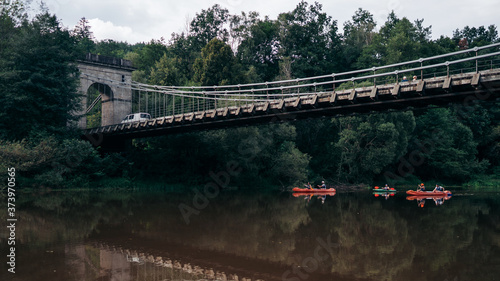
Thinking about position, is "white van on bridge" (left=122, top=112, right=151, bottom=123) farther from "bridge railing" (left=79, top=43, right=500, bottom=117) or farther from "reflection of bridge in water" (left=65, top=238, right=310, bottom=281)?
"reflection of bridge in water" (left=65, top=238, right=310, bottom=281)

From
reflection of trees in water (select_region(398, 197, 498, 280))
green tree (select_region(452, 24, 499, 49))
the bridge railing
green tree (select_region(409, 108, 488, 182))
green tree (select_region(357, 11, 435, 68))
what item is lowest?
reflection of trees in water (select_region(398, 197, 498, 280))

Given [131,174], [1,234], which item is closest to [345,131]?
[131,174]

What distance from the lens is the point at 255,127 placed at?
32.8 m

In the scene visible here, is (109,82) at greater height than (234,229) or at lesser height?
greater

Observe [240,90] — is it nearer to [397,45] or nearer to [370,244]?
[370,244]

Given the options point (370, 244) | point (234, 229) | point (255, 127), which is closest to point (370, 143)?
point (255, 127)

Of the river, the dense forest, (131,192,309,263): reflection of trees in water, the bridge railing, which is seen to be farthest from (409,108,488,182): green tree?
(131,192,309,263): reflection of trees in water

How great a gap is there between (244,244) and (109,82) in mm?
28534

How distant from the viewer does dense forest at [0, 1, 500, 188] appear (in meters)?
27.3

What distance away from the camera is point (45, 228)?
485 inches

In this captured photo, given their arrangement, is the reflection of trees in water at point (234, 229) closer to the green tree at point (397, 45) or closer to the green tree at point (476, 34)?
the green tree at point (397, 45)

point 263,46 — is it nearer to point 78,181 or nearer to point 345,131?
point 345,131

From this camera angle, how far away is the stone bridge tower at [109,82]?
3491 cm

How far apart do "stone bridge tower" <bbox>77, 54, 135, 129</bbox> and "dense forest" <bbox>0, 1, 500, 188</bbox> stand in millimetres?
2401
